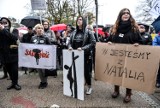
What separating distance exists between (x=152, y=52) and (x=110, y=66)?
940 millimetres

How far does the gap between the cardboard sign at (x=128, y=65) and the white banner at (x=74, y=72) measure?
0.52m

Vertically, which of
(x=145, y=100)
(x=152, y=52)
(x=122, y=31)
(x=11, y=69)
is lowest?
(x=145, y=100)

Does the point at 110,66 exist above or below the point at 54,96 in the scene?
above

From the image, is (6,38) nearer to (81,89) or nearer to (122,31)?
(81,89)

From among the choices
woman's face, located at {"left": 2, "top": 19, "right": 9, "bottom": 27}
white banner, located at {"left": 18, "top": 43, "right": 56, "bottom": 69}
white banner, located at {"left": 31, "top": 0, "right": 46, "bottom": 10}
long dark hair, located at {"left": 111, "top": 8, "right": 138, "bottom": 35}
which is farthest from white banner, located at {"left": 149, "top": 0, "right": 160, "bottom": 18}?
white banner, located at {"left": 31, "top": 0, "right": 46, "bottom": 10}

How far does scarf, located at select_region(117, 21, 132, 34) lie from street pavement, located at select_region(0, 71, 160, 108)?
57.8 inches

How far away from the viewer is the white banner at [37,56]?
6.18 m

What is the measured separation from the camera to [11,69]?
645 centimetres

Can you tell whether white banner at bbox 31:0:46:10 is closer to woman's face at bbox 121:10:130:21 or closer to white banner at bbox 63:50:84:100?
white banner at bbox 63:50:84:100

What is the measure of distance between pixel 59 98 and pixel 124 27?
2034 millimetres

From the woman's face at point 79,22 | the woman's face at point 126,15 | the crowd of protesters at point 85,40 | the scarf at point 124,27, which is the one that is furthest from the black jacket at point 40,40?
the woman's face at point 126,15

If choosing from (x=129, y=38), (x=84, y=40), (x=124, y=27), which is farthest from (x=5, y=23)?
(x=129, y=38)

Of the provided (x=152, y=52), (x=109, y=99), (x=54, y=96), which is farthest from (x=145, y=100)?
(x=54, y=96)

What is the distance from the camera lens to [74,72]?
17.6ft
